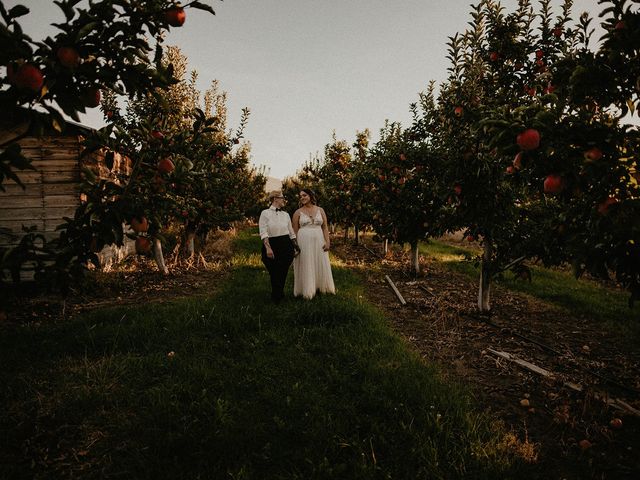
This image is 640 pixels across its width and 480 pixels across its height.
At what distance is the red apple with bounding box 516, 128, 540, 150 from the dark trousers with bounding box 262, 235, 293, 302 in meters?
4.31

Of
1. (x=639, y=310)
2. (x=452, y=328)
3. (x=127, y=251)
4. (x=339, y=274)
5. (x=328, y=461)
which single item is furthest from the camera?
(x=127, y=251)

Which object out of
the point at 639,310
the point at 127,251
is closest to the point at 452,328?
the point at 639,310

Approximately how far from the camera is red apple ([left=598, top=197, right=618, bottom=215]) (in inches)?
107

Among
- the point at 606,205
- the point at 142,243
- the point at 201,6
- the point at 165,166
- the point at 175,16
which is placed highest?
the point at 201,6

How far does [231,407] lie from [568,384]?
3648mm

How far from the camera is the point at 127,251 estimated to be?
11.2 m

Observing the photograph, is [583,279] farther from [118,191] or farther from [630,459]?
[118,191]

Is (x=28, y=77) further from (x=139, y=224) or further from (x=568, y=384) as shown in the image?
(x=568, y=384)

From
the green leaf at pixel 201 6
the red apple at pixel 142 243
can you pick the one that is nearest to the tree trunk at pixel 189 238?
the red apple at pixel 142 243

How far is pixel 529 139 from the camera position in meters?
2.76


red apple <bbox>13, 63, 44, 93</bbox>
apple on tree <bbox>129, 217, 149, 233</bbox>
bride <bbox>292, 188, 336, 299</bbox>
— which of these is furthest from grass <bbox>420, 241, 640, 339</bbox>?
red apple <bbox>13, 63, 44, 93</bbox>

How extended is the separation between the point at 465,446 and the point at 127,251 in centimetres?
1122

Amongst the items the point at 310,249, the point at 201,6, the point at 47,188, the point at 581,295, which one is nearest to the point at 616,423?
the point at 310,249

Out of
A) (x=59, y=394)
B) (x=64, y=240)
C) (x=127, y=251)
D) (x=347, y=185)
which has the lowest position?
(x=59, y=394)
